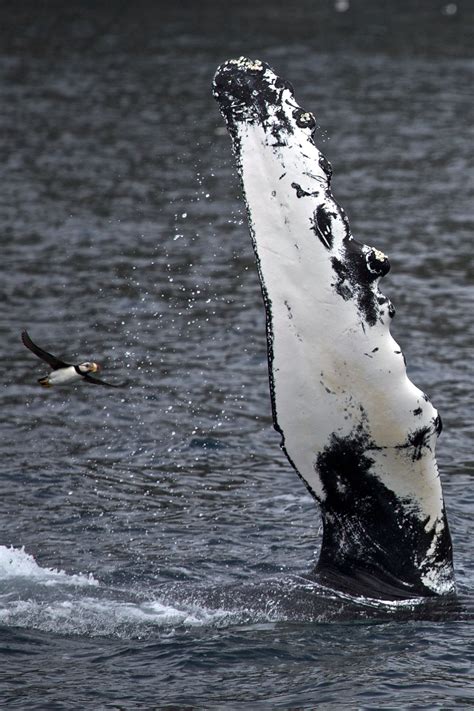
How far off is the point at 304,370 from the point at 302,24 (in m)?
43.3

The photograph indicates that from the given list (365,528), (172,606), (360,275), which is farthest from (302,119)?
(172,606)

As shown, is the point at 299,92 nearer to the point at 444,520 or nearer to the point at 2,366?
the point at 2,366

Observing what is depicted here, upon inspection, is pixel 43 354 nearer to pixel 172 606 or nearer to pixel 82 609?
pixel 82 609

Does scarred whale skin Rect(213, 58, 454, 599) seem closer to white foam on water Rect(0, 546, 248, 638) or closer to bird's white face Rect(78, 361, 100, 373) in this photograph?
white foam on water Rect(0, 546, 248, 638)

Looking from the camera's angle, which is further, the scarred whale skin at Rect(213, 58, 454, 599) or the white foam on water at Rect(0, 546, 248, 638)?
the white foam on water at Rect(0, 546, 248, 638)

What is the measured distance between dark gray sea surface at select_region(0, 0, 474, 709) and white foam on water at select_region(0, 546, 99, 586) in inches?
1.1

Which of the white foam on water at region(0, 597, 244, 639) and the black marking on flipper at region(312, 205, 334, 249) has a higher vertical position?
the black marking on flipper at region(312, 205, 334, 249)

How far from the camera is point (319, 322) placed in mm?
8250

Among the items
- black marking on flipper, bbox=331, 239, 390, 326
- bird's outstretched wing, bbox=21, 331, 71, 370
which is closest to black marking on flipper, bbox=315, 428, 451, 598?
black marking on flipper, bbox=331, 239, 390, 326

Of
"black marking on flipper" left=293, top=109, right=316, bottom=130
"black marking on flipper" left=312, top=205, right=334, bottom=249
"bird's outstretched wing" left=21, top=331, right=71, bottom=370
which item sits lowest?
"bird's outstretched wing" left=21, top=331, right=71, bottom=370

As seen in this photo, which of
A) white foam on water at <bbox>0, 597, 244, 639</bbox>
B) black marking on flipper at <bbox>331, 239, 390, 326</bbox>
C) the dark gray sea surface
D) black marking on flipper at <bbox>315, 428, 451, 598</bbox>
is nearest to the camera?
black marking on flipper at <bbox>331, 239, 390, 326</bbox>

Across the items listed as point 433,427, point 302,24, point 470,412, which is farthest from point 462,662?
point 302,24

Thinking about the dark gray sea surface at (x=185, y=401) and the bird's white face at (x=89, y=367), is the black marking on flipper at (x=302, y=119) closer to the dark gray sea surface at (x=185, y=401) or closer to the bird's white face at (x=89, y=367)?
the bird's white face at (x=89, y=367)

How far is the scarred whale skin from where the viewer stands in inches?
325
